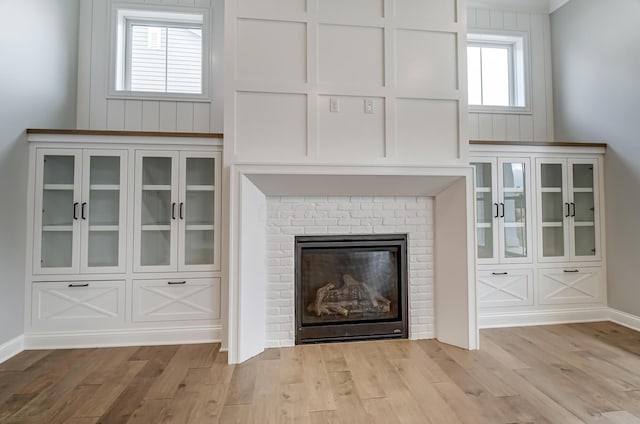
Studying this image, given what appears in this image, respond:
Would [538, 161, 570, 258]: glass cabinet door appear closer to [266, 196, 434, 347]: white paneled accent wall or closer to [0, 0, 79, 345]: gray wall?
[266, 196, 434, 347]: white paneled accent wall

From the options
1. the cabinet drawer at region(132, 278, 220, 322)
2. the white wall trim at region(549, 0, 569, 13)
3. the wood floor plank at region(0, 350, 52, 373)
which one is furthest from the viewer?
the white wall trim at region(549, 0, 569, 13)

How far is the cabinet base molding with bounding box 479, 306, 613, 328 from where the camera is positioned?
3.02 m

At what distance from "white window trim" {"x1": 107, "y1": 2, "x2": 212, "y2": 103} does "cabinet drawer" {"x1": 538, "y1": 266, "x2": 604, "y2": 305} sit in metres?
3.89

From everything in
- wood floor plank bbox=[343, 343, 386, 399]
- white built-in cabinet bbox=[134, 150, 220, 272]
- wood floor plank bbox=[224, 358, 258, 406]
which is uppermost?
white built-in cabinet bbox=[134, 150, 220, 272]

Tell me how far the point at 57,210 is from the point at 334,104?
95.9 inches

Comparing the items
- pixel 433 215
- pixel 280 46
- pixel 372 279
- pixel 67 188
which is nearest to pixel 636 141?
pixel 433 215

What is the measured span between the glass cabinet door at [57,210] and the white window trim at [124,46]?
38.0 inches

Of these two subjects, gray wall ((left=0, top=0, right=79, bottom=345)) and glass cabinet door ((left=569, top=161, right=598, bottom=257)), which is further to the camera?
glass cabinet door ((left=569, top=161, right=598, bottom=257))

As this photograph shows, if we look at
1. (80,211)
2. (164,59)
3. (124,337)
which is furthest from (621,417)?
(164,59)

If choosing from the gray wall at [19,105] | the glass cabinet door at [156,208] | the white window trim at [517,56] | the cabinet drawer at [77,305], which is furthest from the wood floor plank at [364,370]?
the white window trim at [517,56]

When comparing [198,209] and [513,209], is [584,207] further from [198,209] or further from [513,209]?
[198,209]

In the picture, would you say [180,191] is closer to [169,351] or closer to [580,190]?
[169,351]

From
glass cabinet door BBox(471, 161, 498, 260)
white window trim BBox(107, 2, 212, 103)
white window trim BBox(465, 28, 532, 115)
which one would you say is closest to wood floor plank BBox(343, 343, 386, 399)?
glass cabinet door BBox(471, 161, 498, 260)

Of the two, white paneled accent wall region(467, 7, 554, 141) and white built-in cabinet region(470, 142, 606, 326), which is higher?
white paneled accent wall region(467, 7, 554, 141)
